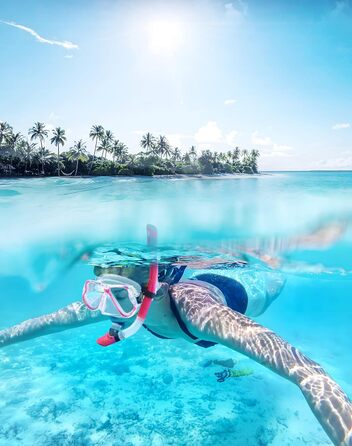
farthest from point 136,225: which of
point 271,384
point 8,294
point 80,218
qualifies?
point 8,294

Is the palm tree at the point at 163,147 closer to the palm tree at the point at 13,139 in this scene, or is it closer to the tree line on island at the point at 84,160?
the tree line on island at the point at 84,160

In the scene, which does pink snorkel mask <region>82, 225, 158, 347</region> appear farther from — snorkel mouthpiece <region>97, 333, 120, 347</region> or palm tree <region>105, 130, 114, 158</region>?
palm tree <region>105, 130, 114, 158</region>

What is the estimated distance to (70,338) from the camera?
14.1 metres

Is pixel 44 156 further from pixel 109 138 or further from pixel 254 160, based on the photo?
pixel 254 160

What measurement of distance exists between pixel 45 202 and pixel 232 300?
380 inches

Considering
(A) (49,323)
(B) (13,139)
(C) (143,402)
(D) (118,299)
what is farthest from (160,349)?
(B) (13,139)

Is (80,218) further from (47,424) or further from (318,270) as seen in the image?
(318,270)

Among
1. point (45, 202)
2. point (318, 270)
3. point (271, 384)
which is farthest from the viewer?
point (318, 270)

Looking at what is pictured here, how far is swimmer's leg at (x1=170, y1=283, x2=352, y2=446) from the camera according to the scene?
99.8 inches

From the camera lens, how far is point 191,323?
4.03 m

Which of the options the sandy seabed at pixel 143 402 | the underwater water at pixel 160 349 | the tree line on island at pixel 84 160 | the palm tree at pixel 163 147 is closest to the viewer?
the sandy seabed at pixel 143 402

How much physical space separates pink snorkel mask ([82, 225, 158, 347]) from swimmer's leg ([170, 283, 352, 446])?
0.61 m

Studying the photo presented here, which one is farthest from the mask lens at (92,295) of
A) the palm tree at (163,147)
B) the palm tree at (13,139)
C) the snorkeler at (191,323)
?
the palm tree at (163,147)

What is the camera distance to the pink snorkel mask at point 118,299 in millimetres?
3699
